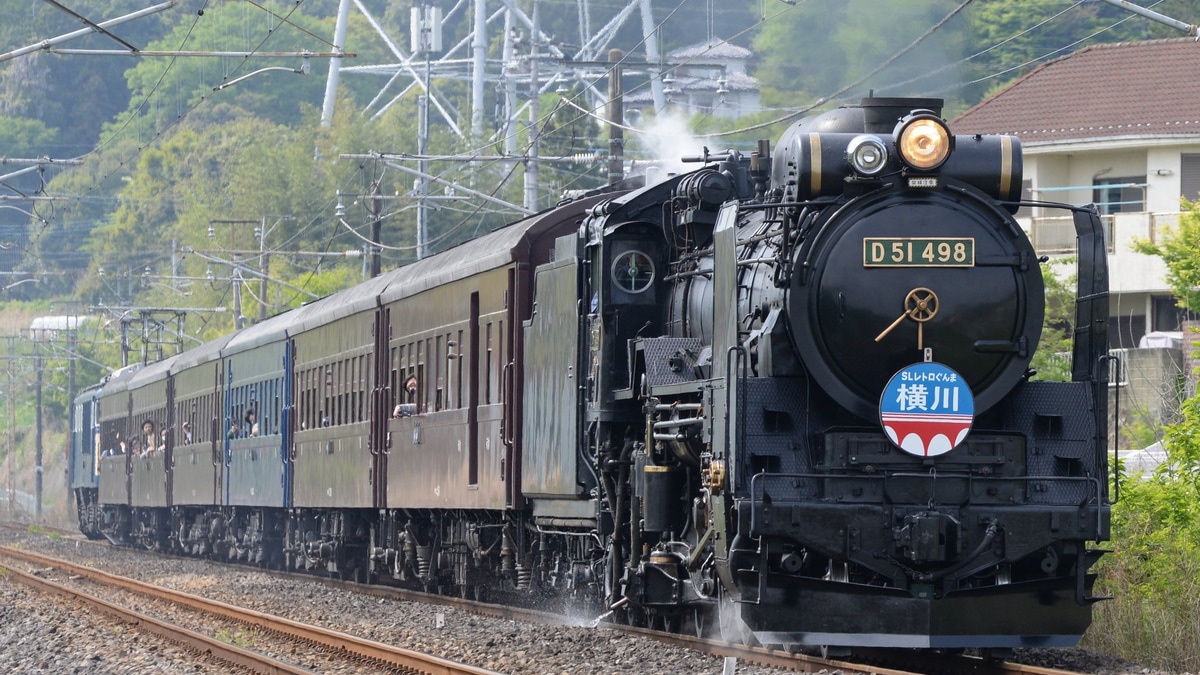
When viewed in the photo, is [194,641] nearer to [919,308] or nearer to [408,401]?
[408,401]

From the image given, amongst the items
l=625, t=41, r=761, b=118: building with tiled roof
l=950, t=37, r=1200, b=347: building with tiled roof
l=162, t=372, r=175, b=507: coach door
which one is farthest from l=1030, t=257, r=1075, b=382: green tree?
l=625, t=41, r=761, b=118: building with tiled roof

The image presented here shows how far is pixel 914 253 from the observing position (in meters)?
9.61

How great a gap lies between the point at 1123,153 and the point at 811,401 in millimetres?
25039

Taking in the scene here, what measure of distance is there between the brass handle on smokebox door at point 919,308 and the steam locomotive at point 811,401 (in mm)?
15

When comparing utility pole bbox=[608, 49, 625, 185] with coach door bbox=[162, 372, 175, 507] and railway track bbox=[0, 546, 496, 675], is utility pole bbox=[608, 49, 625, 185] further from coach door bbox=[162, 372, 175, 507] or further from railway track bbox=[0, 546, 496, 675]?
coach door bbox=[162, 372, 175, 507]

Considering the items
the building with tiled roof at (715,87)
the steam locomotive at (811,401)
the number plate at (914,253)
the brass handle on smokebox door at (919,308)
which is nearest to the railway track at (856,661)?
the steam locomotive at (811,401)

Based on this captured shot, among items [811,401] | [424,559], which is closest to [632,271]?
[811,401]

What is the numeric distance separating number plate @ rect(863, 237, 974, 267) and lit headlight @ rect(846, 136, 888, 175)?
377mm

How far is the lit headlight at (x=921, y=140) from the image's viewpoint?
31.6 ft

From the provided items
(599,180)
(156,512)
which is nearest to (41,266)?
(599,180)

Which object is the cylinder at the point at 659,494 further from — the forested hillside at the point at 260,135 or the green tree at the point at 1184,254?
the forested hillside at the point at 260,135

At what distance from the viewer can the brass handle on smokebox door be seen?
31.3ft

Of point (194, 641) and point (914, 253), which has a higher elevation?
point (914, 253)

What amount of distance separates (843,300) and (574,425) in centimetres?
357
